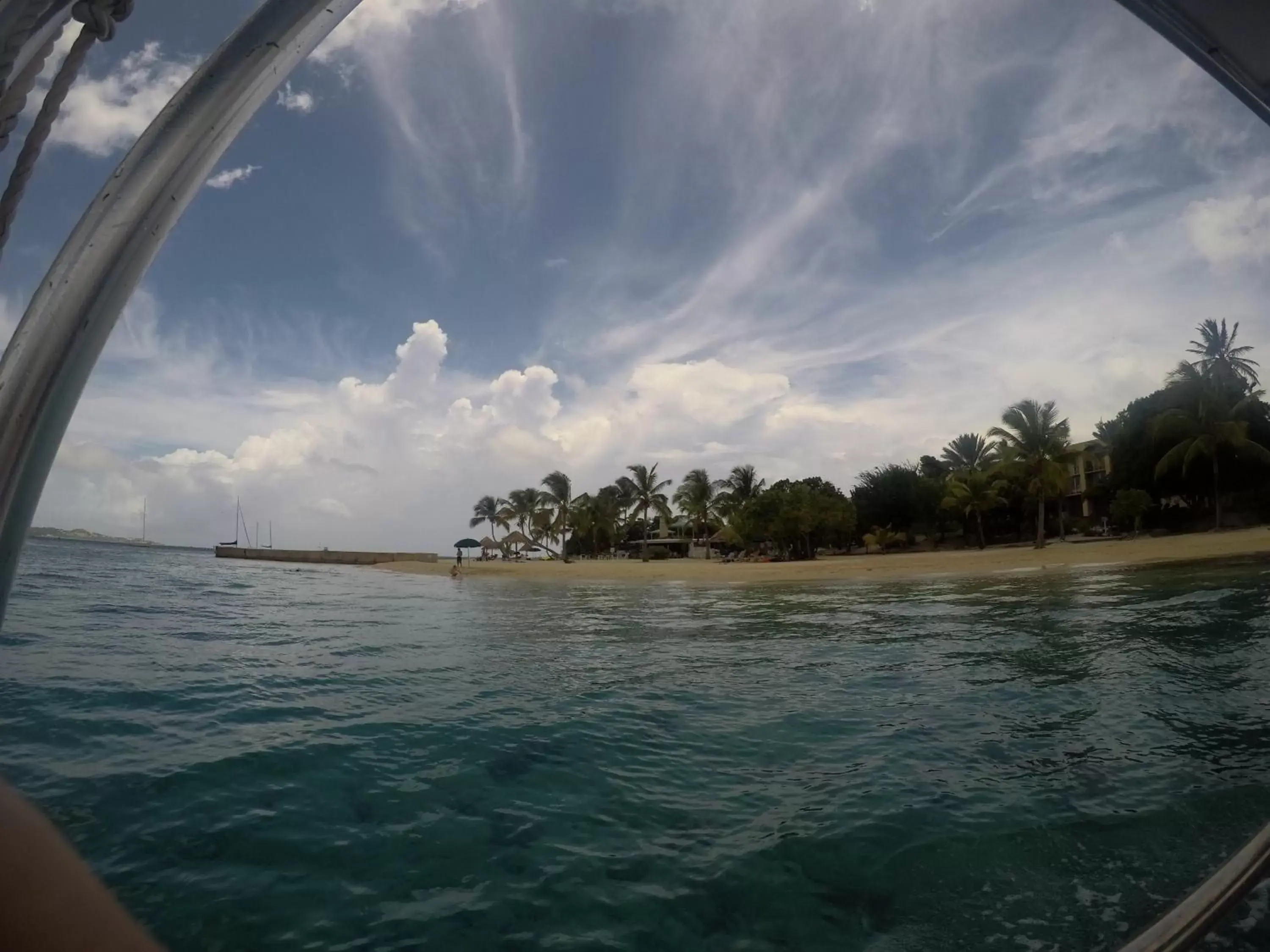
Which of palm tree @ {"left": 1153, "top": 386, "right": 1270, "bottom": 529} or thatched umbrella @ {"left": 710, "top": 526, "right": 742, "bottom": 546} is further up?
palm tree @ {"left": 1153, "top": 386, "right": 1270, "bottom": 529}

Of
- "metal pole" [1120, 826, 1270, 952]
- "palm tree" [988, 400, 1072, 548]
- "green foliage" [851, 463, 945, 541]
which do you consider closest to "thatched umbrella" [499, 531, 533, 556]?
"green foliage" [851, 463, 945, 541]

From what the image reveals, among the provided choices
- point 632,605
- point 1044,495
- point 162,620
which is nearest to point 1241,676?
point 632,605

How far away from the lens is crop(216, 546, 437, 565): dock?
7256cm

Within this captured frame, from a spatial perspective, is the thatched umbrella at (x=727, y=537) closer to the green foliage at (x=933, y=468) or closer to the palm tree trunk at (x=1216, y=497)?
the green foliage at (x=933, y=468)

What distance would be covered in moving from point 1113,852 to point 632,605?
16.6 metres

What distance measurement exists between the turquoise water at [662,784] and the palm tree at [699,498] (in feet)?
142

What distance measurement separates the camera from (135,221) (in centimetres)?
95

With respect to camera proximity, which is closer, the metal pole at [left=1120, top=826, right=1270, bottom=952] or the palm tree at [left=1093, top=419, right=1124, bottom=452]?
the metal pole at [left=1120, top=826, right=1270, bottom=952]

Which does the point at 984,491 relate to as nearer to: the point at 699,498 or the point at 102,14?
the point at 699,498

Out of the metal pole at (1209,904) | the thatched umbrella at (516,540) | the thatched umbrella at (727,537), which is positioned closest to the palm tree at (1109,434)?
the thatched umbrella at (727,537)

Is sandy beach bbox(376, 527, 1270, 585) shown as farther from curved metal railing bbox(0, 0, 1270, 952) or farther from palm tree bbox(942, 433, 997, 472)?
curved metal railing bbox(0, 0, 1270, 952)

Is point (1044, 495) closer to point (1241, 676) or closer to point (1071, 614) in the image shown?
point (1071, 614)

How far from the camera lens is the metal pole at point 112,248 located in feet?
2.82

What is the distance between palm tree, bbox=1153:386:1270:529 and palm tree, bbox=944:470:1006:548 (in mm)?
11389
